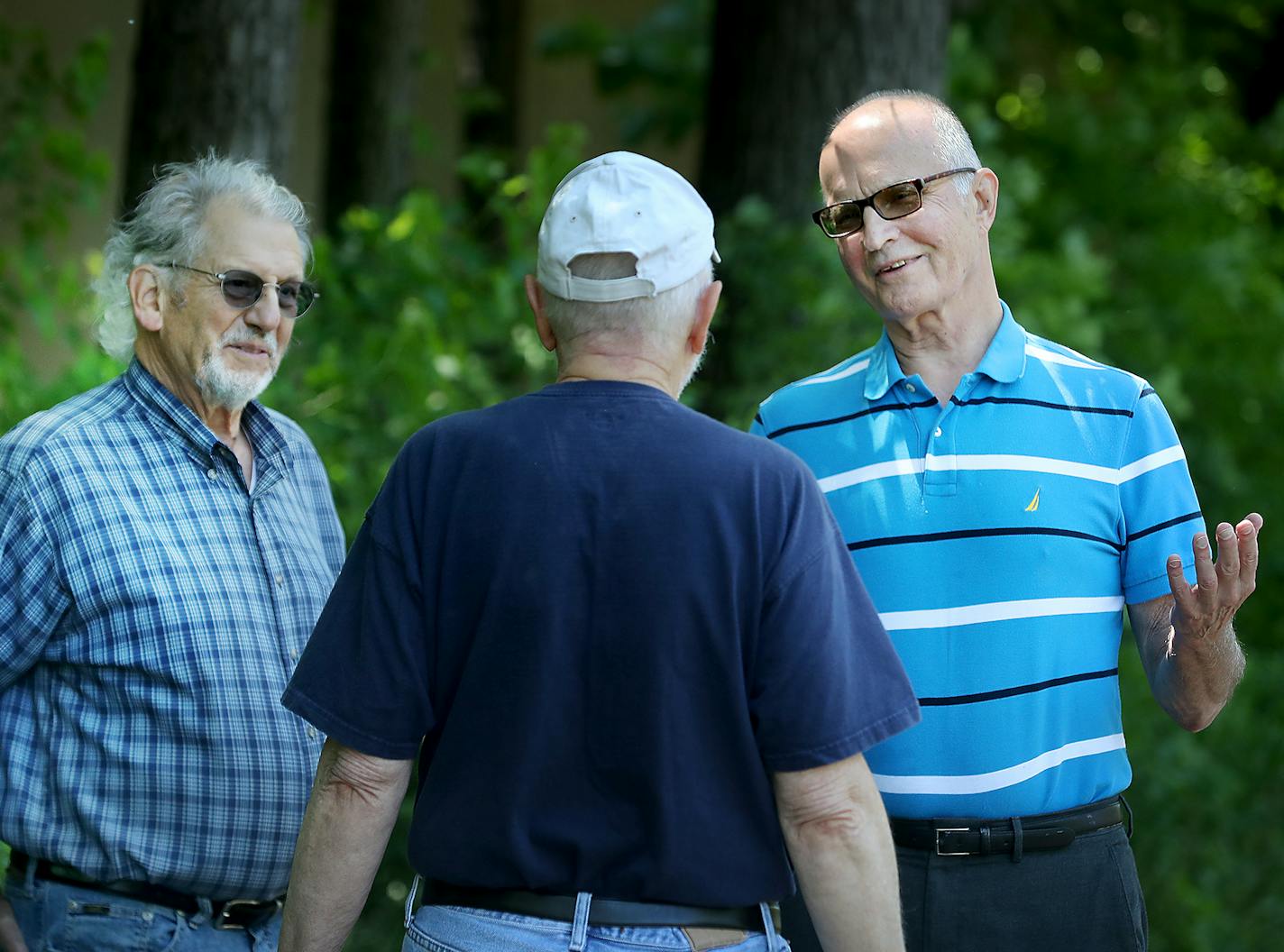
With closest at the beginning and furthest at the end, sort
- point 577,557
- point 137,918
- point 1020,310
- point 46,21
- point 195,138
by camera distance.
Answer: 1. point 577,557
2. point 137,918
3. point 195,138
4. point 1020,310
5. point 46,21

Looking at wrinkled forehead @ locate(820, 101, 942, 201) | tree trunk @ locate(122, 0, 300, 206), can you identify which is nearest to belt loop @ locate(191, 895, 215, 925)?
wrinkled forehead @ locate(820, 101, 942, 201)

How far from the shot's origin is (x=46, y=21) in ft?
31.1

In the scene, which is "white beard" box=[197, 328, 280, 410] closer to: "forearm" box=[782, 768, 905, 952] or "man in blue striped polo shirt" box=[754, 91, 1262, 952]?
"man in blue striped polo shirt" box=[754, 91, 1262, 952]

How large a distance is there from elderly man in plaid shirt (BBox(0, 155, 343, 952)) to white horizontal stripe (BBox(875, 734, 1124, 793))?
3.63ft

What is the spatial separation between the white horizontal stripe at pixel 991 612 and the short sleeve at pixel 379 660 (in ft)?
3.03

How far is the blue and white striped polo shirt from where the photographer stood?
2754 mm

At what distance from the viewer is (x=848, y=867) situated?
2191 millimetres

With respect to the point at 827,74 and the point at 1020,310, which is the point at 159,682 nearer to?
the point at 1020,310

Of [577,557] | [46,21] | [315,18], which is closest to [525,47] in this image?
[315,18]

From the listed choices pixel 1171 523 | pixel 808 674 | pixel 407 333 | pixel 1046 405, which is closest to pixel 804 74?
pixel 407 333

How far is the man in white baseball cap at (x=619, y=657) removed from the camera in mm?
2135

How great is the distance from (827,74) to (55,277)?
3.19 meters

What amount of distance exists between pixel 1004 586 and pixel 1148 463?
0.36 meters

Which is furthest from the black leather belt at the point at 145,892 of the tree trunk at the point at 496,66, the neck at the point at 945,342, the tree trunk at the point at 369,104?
the tree trunk at the point at 496,66
